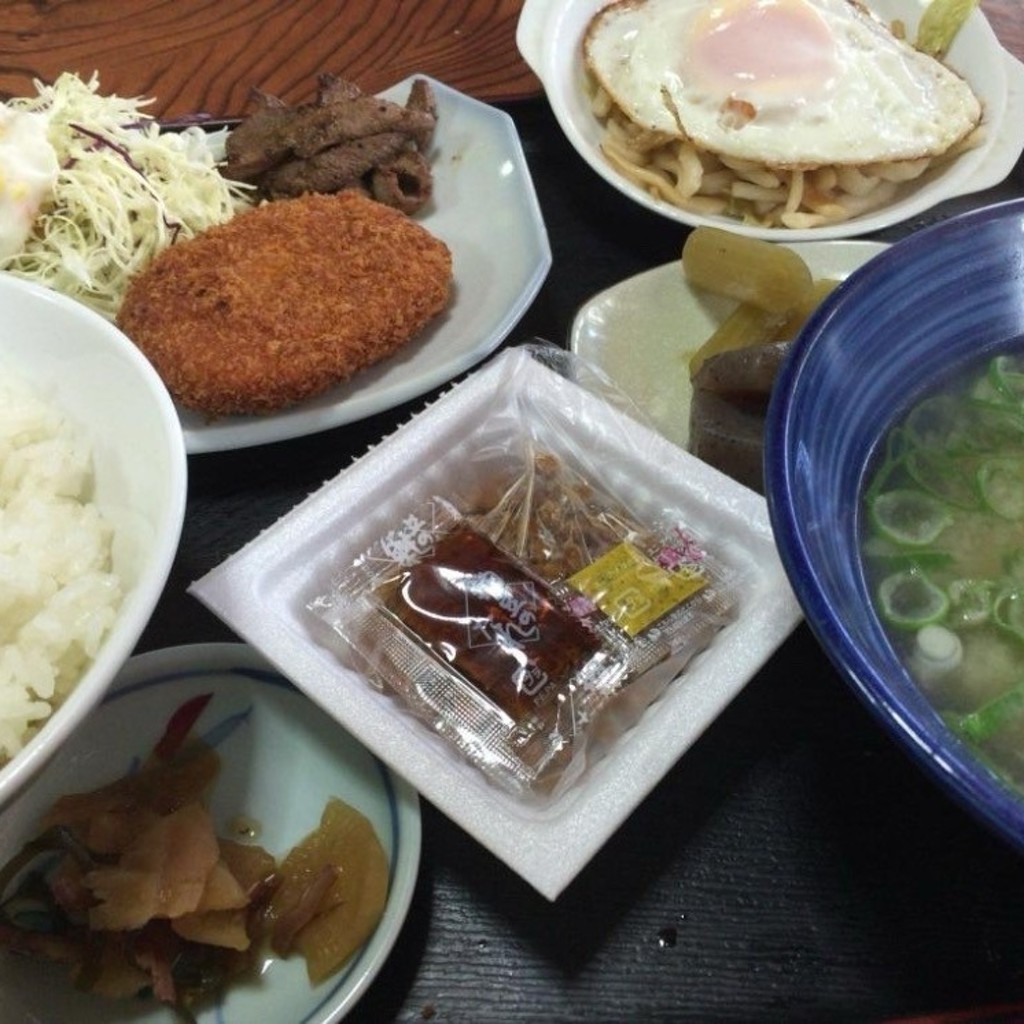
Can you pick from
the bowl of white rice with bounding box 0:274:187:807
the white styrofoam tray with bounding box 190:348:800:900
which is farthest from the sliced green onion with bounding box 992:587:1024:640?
the bowl of white rice with bounding box 0:274:187:807

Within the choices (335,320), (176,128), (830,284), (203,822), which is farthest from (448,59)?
(203,822)

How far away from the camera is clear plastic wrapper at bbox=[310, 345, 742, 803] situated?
1.21 m

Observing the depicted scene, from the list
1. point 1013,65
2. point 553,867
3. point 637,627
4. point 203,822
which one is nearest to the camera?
point 553,867

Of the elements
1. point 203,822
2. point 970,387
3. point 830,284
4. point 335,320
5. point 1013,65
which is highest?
point 1013,65

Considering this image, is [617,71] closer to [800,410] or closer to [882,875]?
[800,410]

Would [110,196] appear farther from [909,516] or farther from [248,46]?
[909,516]

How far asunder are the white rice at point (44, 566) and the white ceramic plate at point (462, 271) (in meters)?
0.47

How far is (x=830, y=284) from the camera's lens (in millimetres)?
1792

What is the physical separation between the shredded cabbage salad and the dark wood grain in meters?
0.21

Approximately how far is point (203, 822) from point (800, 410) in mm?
852

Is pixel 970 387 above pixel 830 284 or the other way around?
above

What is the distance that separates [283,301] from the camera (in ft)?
5.85

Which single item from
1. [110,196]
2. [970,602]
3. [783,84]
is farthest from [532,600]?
[783,84]

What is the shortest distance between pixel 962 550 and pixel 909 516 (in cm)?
7
